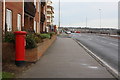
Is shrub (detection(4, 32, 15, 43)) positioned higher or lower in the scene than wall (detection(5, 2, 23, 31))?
lower

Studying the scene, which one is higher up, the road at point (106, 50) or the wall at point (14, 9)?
the wall at point (14, 9)

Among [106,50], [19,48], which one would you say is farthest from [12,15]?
[106,50]

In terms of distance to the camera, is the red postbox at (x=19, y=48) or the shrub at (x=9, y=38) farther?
the shrub at (x=9, y=38)

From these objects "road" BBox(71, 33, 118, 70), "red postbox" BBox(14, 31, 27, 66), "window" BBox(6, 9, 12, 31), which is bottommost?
"road" BBox(71, 33, 118, 70)

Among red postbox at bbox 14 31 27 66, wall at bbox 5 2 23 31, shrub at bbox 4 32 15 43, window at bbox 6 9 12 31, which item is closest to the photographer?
red postbox at bbox 14 31 27 66

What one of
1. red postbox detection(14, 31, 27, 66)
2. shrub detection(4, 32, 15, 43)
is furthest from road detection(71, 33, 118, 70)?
shrub detection(4, 32, 15, 43)

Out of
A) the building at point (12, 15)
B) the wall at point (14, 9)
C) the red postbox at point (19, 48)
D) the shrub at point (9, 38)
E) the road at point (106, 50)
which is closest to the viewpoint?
the red postbox at point (19, 48)

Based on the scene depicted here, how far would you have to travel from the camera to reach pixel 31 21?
28219 mm

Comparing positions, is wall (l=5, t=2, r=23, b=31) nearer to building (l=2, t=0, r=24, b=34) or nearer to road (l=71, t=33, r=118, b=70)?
building (l=2, t=0, r=24, b=34)

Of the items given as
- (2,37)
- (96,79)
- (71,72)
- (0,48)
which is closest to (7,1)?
(2,37)

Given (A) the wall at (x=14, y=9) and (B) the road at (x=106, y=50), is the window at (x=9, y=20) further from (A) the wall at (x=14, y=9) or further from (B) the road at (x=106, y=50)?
(B) the road at (x=106, y=50)

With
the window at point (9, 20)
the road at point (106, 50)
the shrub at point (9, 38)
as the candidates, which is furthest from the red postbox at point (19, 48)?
the window at point (9, 20)

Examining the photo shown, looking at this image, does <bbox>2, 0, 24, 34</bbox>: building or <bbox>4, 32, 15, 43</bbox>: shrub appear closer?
<bbox>4, 32, 15, 43</bbox>: shrub

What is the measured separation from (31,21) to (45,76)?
2025cm
